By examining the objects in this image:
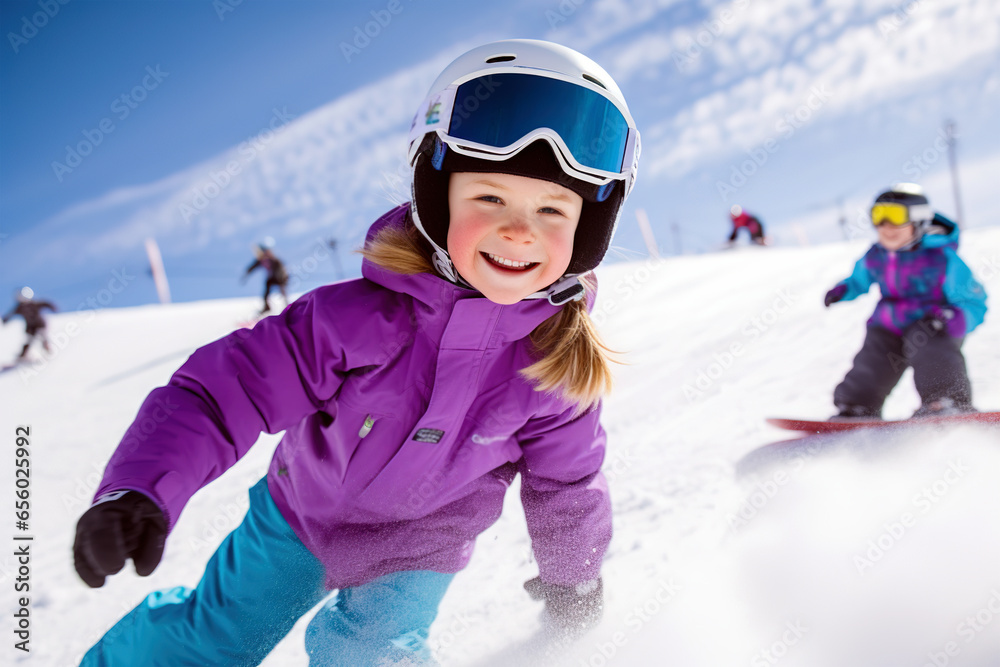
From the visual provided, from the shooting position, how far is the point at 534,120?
4.83 ft

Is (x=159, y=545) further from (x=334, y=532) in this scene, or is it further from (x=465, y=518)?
(x=465, y=518)

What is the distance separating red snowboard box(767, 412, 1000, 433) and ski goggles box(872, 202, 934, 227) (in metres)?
1.14

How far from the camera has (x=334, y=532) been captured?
159 cm

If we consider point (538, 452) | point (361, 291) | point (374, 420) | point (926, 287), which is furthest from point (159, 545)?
point (926, 287)

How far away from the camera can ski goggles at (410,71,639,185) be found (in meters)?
1.45

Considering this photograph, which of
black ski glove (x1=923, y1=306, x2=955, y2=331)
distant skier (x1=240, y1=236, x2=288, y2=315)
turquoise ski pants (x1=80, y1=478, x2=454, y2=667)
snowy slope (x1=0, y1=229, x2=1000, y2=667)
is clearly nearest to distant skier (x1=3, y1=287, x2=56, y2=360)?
distant skier (x1=240, y1=236, x2=288, y2=315)

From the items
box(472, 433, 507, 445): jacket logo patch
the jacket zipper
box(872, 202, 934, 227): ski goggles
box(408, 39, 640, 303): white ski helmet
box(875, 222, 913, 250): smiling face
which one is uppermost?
box(408, 39, 640, 303): white ski helmet

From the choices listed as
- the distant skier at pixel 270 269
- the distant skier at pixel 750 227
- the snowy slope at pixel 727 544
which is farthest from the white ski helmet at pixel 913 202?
the distant skier at pixel 750 227

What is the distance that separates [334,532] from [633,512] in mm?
1226

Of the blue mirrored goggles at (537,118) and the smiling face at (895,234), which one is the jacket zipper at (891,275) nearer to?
the smiling face at (895,234)

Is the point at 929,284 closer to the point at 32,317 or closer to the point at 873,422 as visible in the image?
the point at 873,422

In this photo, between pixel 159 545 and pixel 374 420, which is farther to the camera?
pixel 374 420

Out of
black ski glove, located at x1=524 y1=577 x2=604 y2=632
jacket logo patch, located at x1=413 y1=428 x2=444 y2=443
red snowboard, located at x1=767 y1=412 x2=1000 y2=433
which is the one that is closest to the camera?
jacket logo patch, located at x1=413 y1=428 x2=444 y2=443

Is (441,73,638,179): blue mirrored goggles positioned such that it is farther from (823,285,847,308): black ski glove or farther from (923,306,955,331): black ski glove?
(823,285,847,308): black ski glove
